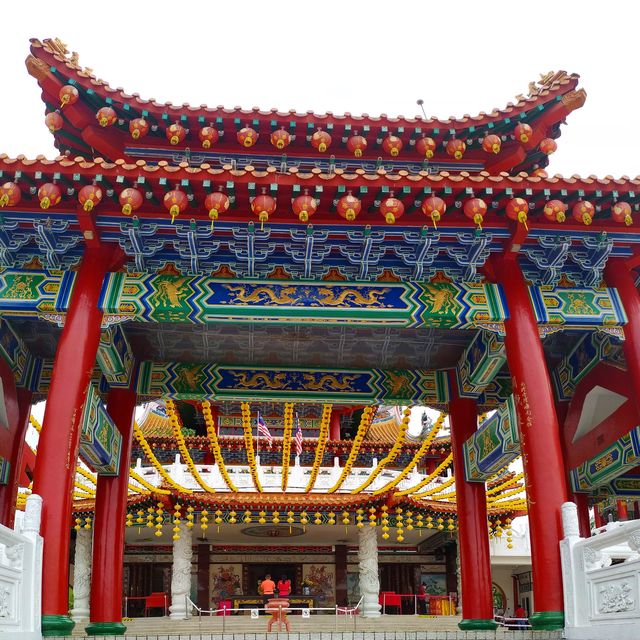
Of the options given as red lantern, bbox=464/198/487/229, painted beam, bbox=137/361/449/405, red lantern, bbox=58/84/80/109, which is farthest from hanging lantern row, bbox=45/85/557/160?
painted beam, bbox=137/361/449/405

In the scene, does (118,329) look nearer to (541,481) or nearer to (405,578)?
(541,481)

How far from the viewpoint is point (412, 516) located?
21703mm

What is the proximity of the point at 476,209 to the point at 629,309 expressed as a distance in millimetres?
2387

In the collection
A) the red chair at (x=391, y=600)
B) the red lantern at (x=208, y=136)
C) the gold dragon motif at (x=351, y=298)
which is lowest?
the red chair at (x=391, y=600)

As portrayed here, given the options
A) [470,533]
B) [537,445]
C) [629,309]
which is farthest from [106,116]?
[470,533]

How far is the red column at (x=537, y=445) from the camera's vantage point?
6.64m

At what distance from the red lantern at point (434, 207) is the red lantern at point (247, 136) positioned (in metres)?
3.68

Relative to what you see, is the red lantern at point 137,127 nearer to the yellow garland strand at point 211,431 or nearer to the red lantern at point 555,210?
the yellow garland strand at point 211,431

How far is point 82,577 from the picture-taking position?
22.3 metres

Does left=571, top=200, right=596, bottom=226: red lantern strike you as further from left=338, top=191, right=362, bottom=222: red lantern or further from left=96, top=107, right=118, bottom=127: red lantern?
left=96, top=107, right=118, bottom=127: red lantern

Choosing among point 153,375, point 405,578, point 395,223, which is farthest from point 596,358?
point 405,578

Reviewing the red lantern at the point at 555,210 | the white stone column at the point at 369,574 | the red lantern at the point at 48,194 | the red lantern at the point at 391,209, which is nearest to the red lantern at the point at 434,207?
the red lantern at the point at 391,209

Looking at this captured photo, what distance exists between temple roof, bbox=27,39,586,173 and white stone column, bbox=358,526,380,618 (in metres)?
14.6

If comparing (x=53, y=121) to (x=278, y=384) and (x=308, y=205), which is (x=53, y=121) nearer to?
(x=308, y=205)
